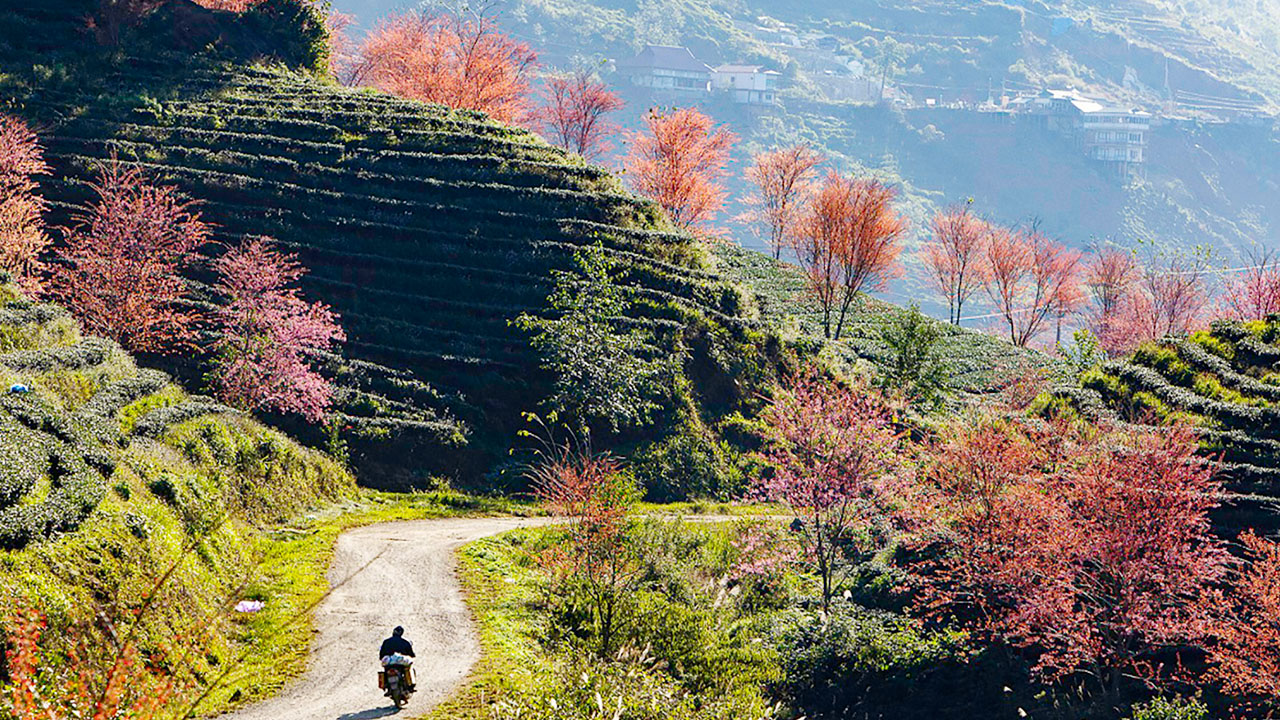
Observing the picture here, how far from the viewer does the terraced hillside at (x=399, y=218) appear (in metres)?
45.7

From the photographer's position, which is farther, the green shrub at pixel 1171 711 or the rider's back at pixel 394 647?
the green shrub at pixel 1171 711

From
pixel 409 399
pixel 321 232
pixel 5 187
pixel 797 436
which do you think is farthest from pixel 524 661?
pixel 5 187

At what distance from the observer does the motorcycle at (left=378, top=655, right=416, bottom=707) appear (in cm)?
1961

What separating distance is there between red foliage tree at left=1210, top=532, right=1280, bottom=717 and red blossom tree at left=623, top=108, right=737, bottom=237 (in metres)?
58.9

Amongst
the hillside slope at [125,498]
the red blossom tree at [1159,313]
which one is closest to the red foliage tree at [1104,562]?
the hillside slope at [125,498]

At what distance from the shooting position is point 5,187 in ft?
159

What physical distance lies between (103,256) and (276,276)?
7.05m

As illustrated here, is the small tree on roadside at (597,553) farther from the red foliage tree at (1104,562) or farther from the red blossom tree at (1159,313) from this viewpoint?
the red blossom tree at (1159,313)

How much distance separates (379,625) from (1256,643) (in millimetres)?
18860

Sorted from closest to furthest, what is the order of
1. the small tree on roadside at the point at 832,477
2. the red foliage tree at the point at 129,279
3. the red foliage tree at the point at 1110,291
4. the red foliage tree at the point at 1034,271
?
the small tree on roadside at the point at 832,477, the red foliage tree at the point at 129,279, the red foliage tree at the point at 1110,291, the red foliage tree at the point at 1034,271

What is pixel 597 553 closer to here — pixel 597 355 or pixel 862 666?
pixel 862 666

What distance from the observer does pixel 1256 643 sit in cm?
2241

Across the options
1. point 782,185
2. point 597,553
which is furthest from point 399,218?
point 782,185

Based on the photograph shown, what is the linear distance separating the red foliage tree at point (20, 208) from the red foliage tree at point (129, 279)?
115 centimetres
